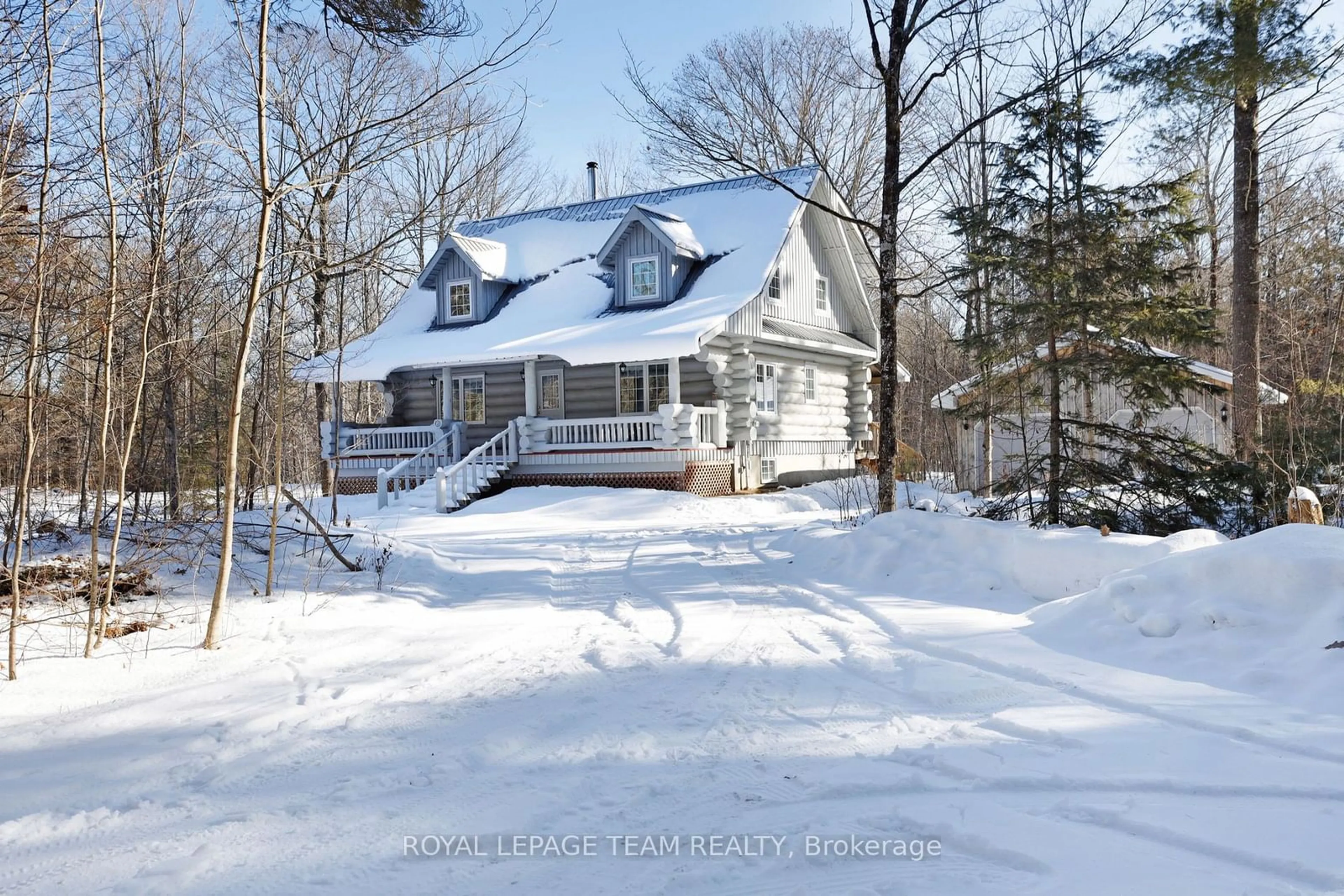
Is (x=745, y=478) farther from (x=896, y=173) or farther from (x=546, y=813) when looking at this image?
(x=546, y=813)

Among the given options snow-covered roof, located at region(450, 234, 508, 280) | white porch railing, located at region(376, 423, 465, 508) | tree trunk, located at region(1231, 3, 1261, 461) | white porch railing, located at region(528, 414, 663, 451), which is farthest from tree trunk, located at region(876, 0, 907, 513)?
snow-covered roof, located at region(450, 234, 508, 280)

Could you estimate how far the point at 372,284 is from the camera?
108 ft

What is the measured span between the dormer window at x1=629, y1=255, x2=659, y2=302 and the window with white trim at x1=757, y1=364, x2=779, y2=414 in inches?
123

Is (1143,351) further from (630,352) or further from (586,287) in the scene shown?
(586,287)

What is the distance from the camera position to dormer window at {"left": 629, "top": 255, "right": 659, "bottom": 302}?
66.4 ft

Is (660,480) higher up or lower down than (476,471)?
lower down

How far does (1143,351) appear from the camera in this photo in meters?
9.96

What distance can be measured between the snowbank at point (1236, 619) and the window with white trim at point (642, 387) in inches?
570

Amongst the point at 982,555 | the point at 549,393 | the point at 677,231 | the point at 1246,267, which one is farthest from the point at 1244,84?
the point at 549,393

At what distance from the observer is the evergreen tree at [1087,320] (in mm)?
9297

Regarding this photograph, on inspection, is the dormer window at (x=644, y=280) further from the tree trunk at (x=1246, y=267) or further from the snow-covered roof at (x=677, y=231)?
the tree trunk at (x=1246, y=267)

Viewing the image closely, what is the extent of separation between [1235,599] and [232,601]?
757 centimetres

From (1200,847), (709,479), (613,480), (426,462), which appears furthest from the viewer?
(426,462)

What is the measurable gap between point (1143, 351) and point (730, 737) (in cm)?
819
